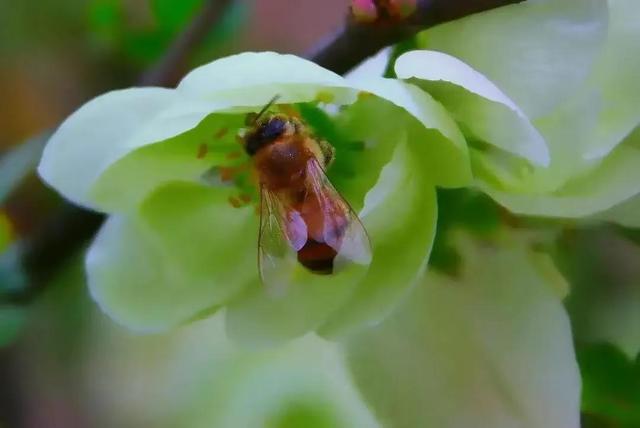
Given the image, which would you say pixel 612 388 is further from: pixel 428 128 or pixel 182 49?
pixel 182 49

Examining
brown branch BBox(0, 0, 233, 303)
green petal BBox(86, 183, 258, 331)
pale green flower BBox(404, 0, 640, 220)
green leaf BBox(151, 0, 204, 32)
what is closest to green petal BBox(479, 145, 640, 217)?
pale green flower BBox(404, 0, 640, 220)

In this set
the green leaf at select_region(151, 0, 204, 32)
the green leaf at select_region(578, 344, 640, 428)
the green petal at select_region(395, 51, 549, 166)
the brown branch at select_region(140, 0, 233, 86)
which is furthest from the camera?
the green leaf at select_region(151, 0, 204, 32)

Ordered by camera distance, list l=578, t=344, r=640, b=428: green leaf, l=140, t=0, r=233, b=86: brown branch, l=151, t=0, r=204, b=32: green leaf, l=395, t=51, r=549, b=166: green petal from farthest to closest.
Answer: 1. l=151, t=0, r=204, b=32: green leaf
2. l=140, t=0, r=233, b=86: brown branch
3. l=578, t=344, r=640, b=428: green leaf
4. l=395, t=51, r=549, b=166: green petal

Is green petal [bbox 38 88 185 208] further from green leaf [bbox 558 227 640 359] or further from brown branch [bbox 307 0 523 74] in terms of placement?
green leaf [bbox 558 227 640 359]

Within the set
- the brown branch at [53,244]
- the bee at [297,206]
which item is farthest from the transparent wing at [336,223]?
the brown branch at [53,244]

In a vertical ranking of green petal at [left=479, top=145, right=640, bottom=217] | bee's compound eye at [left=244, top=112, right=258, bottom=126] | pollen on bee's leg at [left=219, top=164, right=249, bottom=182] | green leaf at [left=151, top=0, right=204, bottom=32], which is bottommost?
green leaf at [left=151, top=0, right=204, bottom=32]

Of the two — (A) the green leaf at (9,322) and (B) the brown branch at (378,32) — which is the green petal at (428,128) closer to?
(B) the brown branch at (378,32)

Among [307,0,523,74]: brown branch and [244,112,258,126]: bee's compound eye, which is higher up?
[307,0,523,74]: brown branch
